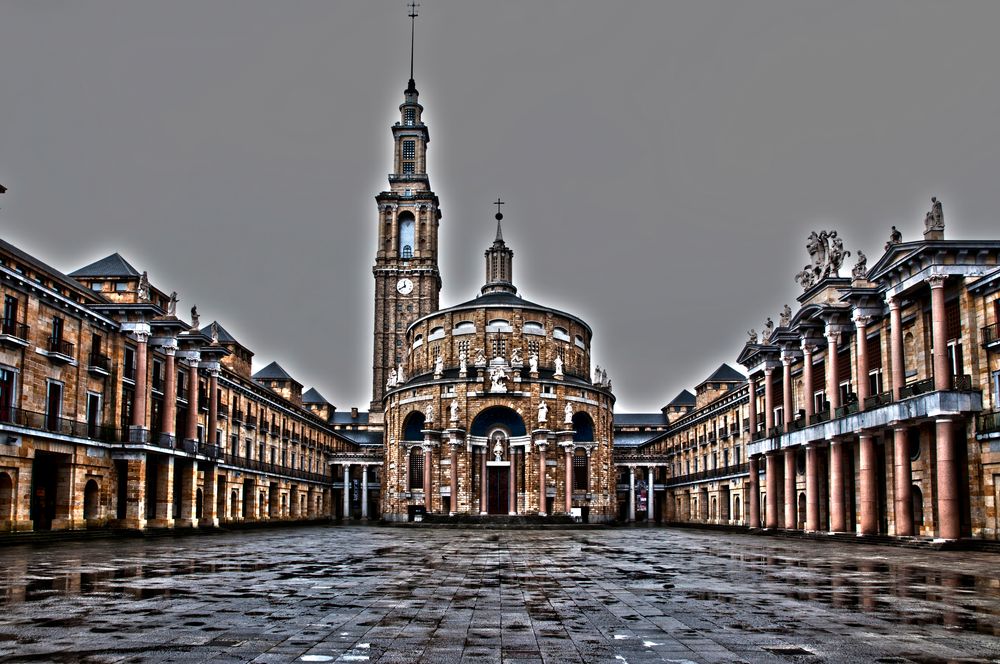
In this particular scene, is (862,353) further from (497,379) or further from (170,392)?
(497,379)

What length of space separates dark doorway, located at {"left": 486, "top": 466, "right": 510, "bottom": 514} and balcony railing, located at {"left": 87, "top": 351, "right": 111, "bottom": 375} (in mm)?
39457

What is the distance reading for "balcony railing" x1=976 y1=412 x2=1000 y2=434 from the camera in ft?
104

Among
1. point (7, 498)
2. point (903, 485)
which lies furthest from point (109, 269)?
point (903, 485)

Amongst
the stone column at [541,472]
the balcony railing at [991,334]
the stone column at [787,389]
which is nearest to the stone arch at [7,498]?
the stone column at [787,389]

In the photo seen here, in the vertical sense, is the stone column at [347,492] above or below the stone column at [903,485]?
below

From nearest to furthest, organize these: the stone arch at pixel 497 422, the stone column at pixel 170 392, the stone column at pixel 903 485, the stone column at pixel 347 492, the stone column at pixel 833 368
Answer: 1. the stone column at pixel 903 485
2. the stone column at pixel 833 368
3. the stone column at pixel 170 392
4. the stone arch at pixel 497 422
5. the stone column at pixel 347 492

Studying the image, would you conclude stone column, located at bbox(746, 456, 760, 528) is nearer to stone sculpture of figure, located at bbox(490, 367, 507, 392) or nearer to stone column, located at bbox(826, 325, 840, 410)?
stone column, located at bbox(826, 325, 840, 410)

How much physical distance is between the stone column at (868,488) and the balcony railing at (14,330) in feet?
117

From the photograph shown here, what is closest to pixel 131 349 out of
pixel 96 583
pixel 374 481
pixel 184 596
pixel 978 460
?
pixel 96 583

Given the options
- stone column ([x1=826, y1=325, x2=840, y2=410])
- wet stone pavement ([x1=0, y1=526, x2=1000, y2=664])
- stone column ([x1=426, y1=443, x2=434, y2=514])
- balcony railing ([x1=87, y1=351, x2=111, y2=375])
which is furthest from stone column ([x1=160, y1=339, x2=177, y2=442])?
stone column ([x1=826, y1=325, x2=840, y2=410])

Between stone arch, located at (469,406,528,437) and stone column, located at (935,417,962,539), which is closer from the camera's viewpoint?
stone column, located at (935,417,962,539)

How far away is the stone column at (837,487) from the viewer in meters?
42.7

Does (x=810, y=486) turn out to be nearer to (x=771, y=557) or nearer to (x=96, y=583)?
(x=771, y=557)

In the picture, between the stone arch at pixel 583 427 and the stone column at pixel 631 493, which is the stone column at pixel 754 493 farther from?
the stone column at pixel 631 493
